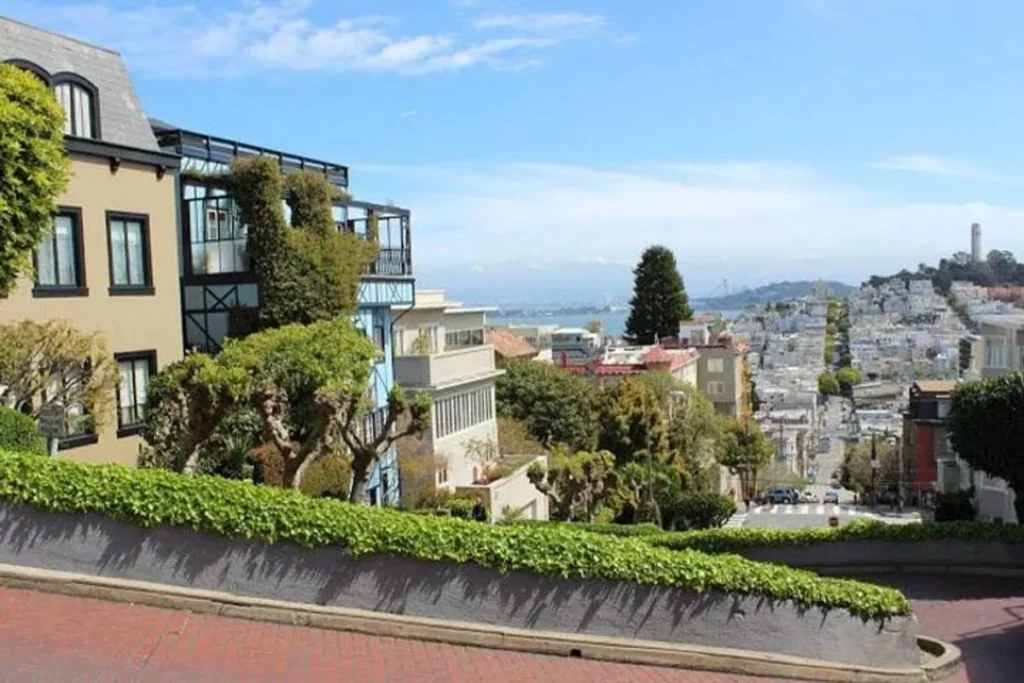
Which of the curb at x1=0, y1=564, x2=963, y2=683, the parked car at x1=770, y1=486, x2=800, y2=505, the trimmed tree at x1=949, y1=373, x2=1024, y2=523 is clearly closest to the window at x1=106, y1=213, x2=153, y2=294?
the curb at x1=0, y1=564, x2=963, y2=683

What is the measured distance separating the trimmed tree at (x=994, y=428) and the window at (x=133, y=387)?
18160 mm

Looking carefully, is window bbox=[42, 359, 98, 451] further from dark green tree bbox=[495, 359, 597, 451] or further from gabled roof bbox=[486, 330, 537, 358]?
gabled roof bbox=[486, 330, 537, 358]

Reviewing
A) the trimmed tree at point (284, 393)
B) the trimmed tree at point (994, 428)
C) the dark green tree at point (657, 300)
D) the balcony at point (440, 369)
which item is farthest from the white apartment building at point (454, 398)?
the dark green tree at point (657, 300)

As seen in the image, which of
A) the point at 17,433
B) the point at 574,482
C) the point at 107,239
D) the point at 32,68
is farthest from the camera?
the point at 574,482

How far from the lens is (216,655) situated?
9.70 m

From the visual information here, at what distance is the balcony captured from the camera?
106ft

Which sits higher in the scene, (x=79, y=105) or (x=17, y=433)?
(x=79, y=105)

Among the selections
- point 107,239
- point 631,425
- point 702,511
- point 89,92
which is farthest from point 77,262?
point 631,425

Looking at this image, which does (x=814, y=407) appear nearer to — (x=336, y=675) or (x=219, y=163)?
(x=219, y=163)

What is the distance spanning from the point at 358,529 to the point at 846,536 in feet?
40.3

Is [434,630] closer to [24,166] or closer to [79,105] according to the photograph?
[24,166]

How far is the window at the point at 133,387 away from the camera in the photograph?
2061cm

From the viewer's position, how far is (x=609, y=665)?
11352 mm

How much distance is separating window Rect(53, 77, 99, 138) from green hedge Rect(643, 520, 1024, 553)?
14054 mm
